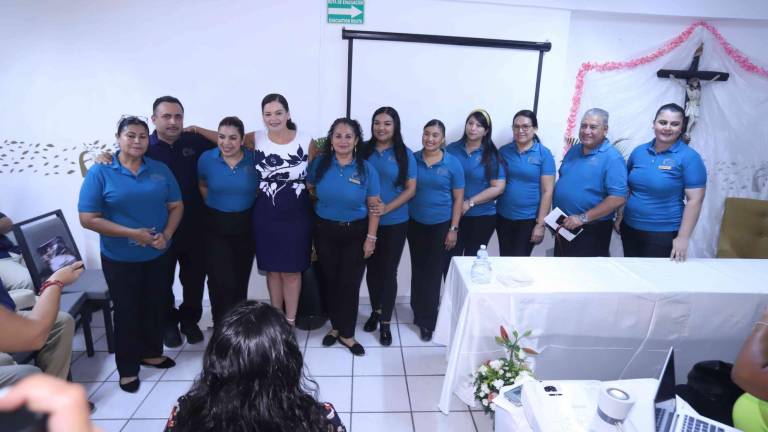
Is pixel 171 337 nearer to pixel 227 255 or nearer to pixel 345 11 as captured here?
pixel 227 255

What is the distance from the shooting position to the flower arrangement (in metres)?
1.90

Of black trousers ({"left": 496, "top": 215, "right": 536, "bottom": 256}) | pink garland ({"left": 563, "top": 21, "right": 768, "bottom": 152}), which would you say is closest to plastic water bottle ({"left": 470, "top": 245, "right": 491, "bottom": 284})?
black trousers ({"left": 496, "top": 215, "right": 536, "bottom": 256})

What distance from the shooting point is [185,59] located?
3000mm

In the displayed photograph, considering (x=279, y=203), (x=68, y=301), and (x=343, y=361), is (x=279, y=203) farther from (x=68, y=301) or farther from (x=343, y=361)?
(x=68, y=301)

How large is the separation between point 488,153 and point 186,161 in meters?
1.97

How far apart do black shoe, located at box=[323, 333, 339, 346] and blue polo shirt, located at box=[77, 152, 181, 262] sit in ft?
3.92

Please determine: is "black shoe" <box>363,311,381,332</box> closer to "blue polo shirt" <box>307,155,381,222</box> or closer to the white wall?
"blue polo shirt" <box>307,155,381,222</box>

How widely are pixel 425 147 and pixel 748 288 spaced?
1899 millimetres

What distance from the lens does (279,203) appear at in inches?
97.7

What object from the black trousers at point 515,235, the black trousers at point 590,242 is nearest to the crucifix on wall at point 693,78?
the black trousers at point 590,242

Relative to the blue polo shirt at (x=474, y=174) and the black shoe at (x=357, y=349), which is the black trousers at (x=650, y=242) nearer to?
the blue polo shirt at (x=474, y=174)

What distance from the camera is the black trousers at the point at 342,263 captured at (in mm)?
2535

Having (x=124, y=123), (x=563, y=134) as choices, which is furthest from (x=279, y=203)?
(x=563, y=134)

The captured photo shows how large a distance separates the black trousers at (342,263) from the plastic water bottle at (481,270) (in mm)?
763
